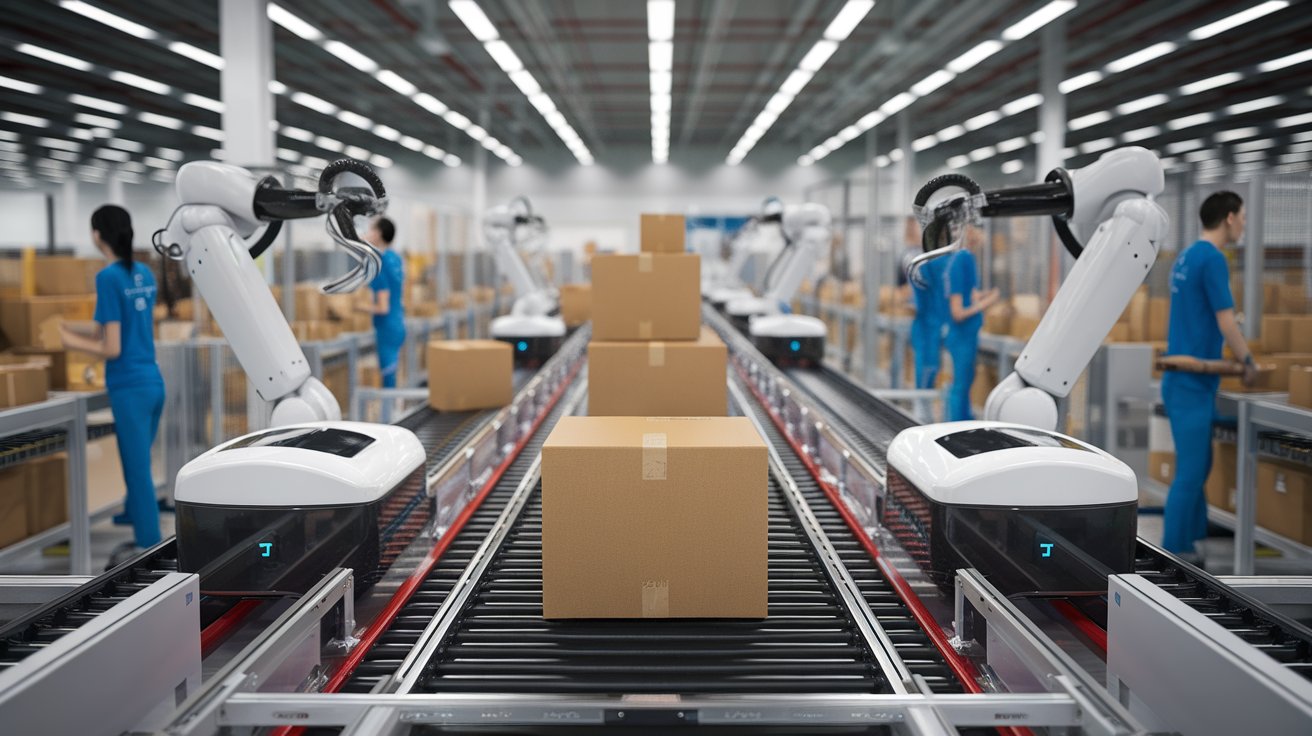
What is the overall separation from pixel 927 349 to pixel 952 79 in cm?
793

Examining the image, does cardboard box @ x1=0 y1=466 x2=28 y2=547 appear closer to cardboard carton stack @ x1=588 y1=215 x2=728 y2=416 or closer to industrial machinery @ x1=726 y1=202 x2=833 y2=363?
cardboard carton stack @ x1=588 y1=215 x2=728 y2=416

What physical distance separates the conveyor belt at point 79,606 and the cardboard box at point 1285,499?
4.83 m

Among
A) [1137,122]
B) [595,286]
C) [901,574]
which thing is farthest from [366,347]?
[1137,122]

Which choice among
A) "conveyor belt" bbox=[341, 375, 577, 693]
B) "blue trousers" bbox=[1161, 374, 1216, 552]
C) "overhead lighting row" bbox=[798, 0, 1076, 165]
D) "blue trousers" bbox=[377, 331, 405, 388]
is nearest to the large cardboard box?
"conveyor belt" bbox=[341, 375, 577, 693]

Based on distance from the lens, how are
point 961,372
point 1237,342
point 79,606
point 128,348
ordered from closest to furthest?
point 79,606 < point 1237,342 < point 128,348 < point 961,372

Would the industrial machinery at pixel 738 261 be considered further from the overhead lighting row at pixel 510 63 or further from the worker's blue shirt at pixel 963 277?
the overhead lighting row at pixel 510 63

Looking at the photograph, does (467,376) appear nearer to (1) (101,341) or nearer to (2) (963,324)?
(1) (101,341)

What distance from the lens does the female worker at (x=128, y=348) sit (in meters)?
4.61

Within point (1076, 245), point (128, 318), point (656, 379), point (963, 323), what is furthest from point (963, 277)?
point (128, 318)

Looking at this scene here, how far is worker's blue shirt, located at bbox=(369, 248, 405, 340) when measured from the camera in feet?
24.7

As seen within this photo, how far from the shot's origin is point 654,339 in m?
4.79

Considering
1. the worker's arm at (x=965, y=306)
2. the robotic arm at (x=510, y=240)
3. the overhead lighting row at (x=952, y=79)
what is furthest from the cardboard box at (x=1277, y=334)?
the robotic arm at (x=510, y=240)

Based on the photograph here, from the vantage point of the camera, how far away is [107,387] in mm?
4785

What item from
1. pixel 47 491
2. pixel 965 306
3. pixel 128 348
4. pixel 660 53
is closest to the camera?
pixel 128 348
